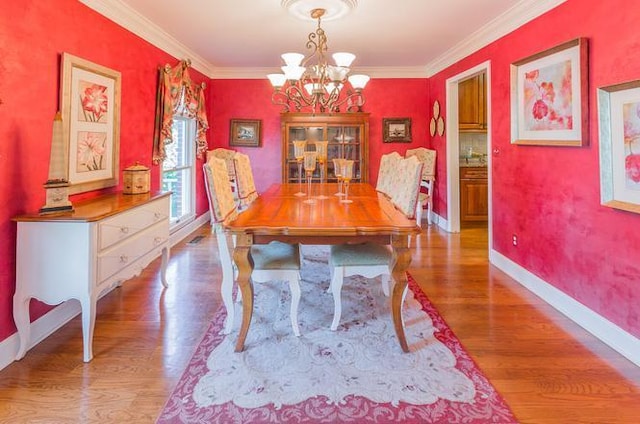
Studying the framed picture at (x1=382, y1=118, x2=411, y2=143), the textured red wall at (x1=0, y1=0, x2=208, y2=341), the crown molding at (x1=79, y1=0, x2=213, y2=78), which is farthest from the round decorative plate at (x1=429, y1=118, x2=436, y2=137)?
the textured red wall at (x1=0, y1=0, x2=208, y2=341)

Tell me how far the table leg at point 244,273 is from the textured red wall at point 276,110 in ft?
14.0

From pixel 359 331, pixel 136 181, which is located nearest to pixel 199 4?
pixel 136 181

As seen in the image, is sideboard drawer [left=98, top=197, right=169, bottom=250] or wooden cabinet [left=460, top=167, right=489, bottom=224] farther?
wooden cabinet [left=460, top=167, right=489, bottom=224]

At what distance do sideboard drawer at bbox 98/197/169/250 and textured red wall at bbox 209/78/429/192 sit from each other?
3242 millimetres

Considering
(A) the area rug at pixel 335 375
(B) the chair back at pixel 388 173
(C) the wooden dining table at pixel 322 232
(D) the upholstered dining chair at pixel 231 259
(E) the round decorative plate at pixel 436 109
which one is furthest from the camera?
(E) the round decorative plate at pixel 436 109

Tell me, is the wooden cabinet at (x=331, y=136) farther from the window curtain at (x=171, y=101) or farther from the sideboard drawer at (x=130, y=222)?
the sideboard drawer at (x=130, y=222)

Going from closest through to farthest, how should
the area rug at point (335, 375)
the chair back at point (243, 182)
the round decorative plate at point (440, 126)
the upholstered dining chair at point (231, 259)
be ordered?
the area rug at point (335, 375) < the upholstered dining chair at point (231, 259) < the chair back at point (243, 182) < the round decorative plate at point (440, 126)

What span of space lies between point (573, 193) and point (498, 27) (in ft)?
6.38

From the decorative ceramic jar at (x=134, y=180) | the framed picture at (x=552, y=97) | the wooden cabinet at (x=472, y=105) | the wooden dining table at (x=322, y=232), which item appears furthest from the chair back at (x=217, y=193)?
the wooden cabinet at (x=472, y=105)

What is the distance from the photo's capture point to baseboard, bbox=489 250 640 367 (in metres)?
2.20

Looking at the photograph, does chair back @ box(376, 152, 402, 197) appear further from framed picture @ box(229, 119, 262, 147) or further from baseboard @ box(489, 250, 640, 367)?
framed picture @ box(229, 119, 262, 147)

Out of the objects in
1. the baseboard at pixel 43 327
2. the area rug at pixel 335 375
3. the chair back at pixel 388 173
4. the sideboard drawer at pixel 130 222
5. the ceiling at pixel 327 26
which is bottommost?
the area rug at pixel 335 375

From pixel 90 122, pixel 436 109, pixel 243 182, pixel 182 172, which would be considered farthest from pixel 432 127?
pixel 90 122

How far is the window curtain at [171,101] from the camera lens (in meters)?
4.13
